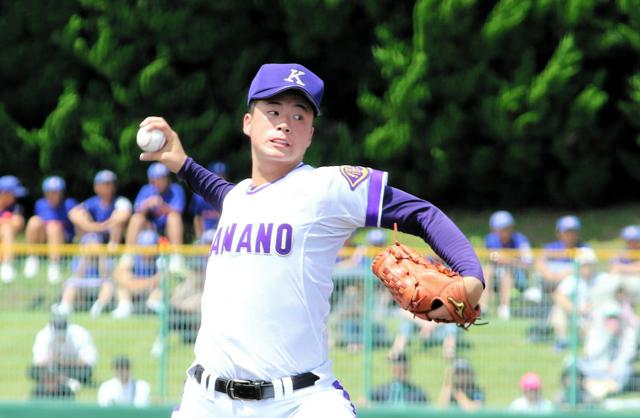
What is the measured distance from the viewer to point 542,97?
16.1m

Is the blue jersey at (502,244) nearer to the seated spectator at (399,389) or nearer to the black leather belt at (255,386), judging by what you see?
the seated spectator at (399,389)

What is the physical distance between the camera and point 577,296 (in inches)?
380

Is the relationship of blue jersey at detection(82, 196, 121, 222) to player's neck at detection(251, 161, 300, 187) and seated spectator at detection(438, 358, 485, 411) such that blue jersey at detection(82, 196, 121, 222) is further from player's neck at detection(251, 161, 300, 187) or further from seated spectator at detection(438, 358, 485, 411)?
player's neck at detection(251, 161, 300, 187)

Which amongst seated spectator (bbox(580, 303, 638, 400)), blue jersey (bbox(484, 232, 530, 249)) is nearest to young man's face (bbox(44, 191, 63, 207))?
blue jersey (bbox(484, 232, 530, 249))

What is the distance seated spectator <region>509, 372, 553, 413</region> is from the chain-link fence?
0.03 feet

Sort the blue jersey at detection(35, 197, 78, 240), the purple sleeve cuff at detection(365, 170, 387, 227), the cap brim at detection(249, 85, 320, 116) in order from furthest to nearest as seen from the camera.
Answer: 1. the blue jersey at detection(35, 197, 78, 240)
2. the cap brim at detection(249, 85, 320, 116)
3. the purple sleeve cuff at detection(365, 170, 387, 227)

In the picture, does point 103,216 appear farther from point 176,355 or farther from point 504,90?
point 504,90

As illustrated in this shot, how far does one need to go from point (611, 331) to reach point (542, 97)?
6944 millimetres

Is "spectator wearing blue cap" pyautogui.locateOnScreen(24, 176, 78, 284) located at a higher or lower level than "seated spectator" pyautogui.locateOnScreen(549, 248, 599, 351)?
higher

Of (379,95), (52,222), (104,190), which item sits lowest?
(52,222)

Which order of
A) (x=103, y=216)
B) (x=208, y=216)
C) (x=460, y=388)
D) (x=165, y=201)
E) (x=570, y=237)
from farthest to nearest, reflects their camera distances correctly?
1. (x=165, y=201)
2. (x=103, y=216)
3. (x=208, y=216)
4. (x=570, y=237)
5. (x=460, y=388)

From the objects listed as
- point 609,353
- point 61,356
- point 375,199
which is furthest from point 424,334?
point 375,199

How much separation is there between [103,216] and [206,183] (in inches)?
272

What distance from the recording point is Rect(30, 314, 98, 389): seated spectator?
952cm
